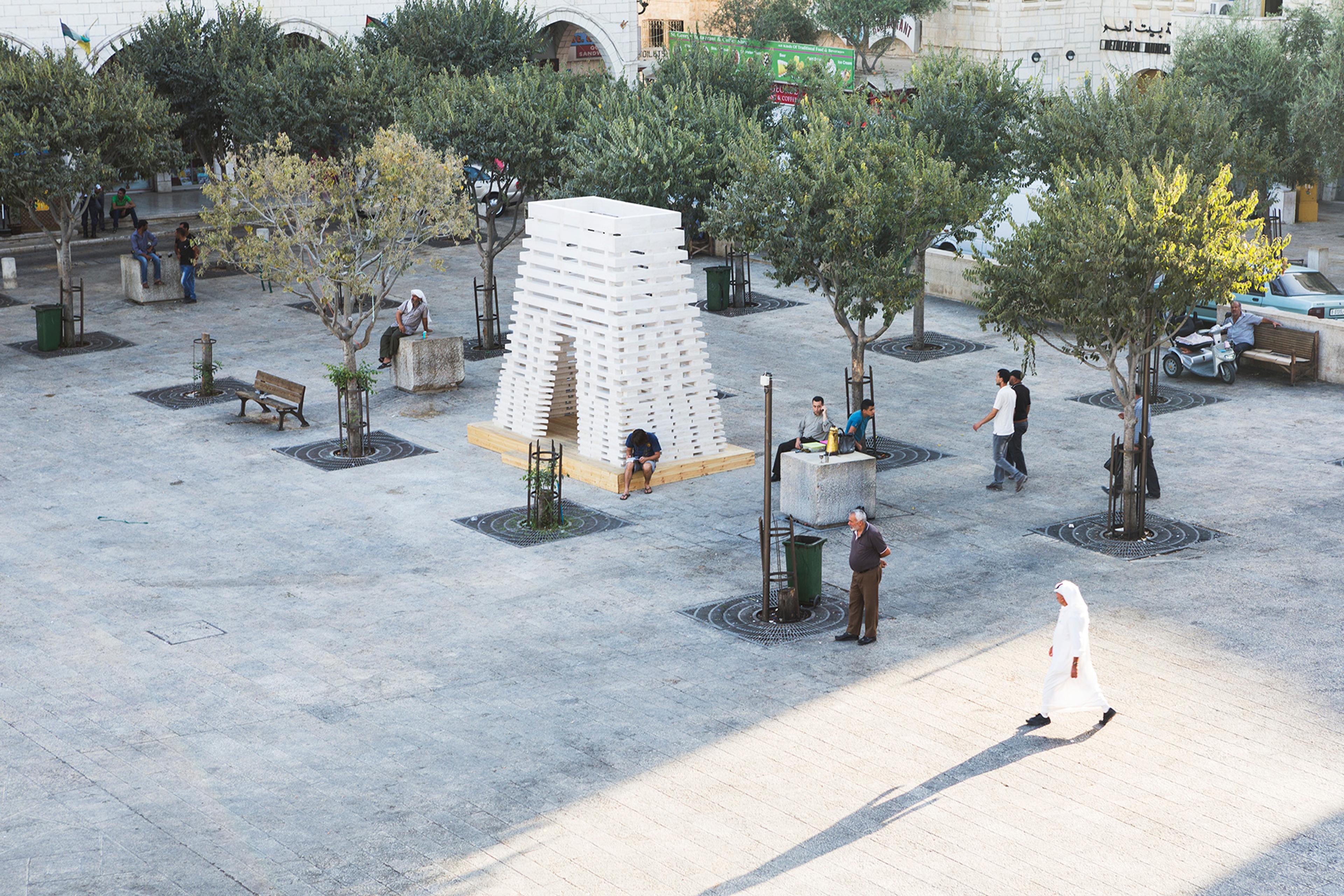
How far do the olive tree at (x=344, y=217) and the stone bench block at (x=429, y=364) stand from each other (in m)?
1.50

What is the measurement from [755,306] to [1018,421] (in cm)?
1291

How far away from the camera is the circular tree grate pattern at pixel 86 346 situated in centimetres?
2955

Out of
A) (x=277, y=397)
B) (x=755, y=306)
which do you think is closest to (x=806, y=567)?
(x=277, y=397)

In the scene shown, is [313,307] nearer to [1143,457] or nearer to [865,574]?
[1143,457]

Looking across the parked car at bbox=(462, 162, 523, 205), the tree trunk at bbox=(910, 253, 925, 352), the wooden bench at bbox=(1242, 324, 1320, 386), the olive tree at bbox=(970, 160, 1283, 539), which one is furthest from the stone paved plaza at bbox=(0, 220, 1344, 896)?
the parked car at bbox=(462, 162, 523, 205)

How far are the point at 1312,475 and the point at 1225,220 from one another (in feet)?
16.0

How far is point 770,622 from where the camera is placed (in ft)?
54.6

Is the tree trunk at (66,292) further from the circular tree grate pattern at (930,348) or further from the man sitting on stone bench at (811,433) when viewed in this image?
the man sitting on stone bench at (811,433)

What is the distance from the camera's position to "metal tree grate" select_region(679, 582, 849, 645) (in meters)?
16.3

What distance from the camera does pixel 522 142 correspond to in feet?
96.7

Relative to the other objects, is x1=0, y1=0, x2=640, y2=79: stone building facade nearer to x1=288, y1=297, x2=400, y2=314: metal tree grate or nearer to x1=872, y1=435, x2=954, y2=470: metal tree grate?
x1=288, y1=297, x2=400, y2=314: metal tree grate

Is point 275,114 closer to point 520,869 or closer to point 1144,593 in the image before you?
point 1144,593

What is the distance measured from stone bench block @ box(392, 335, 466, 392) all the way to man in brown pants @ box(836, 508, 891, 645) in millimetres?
12152

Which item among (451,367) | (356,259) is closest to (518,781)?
(356,259)
